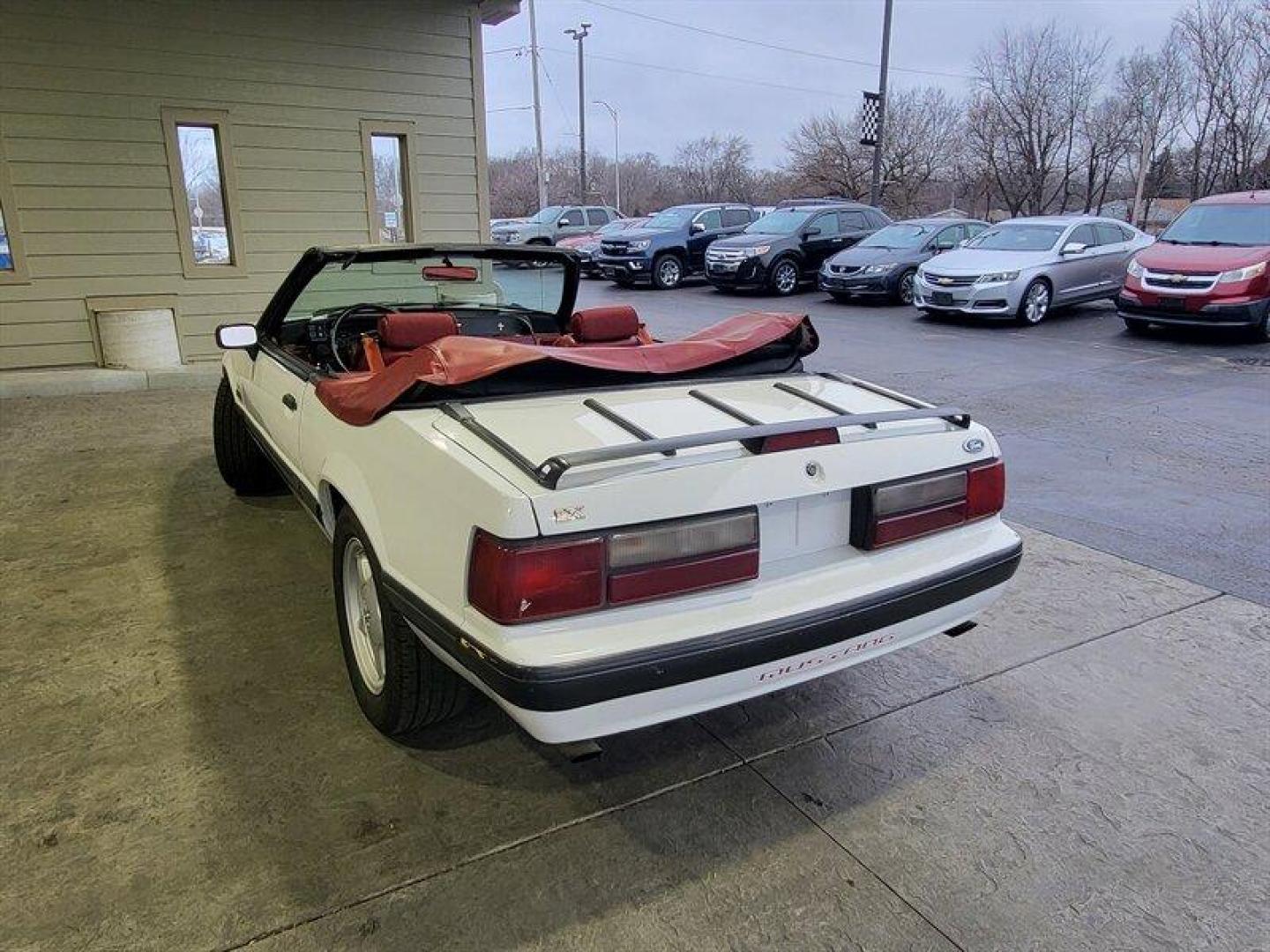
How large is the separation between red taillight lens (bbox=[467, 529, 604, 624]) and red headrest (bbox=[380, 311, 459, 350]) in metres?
1.56

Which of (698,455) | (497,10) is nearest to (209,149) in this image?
(497,10)

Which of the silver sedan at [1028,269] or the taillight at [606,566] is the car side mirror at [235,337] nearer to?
the taillight at [606,566]

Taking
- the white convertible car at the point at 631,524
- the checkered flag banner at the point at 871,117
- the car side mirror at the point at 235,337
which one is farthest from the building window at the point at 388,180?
the checkered flag banner at the point at 871,117

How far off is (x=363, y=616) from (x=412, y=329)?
3.69ft

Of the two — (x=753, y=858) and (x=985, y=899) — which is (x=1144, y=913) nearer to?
(x=985, y=899)

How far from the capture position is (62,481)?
4887 mm

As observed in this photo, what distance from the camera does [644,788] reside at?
2326mm

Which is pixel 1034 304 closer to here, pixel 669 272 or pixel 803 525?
pixel 669 272

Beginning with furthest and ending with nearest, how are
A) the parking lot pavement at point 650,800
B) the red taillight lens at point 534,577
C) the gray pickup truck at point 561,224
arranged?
the gray pickup truck at point 561,224
the parking lot pavement at point 650,800
the red taillight lens at point 534,577

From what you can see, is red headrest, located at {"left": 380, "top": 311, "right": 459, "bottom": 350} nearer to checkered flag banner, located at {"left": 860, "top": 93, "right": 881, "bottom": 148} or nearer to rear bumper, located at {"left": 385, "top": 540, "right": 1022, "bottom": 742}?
rear bumper, located at {"left": 385, "top": 540, "right": 1022, "bottom": 742}

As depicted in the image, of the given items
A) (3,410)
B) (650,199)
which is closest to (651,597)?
(3,410)

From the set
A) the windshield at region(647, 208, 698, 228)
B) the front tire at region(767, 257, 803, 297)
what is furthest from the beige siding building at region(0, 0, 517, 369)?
the windshield at region(647, 208, 698, 228)

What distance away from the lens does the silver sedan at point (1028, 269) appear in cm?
1122

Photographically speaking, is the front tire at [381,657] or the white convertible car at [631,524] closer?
the white convertible car at [631,524]
